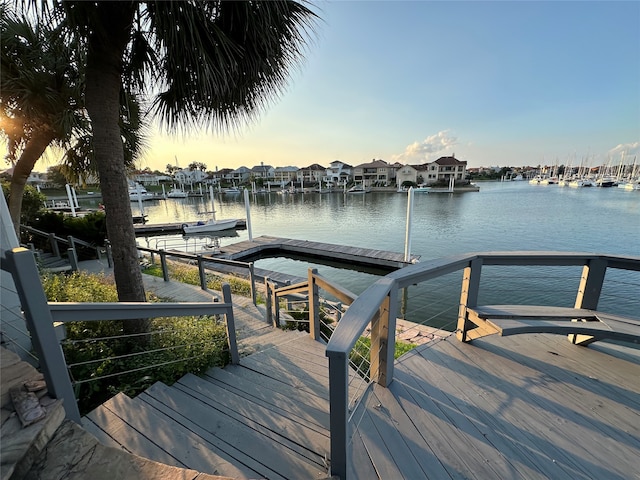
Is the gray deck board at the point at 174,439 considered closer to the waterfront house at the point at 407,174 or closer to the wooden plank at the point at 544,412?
the wooden plank at the point at 544,412

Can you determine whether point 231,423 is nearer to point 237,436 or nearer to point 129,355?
point 237,436

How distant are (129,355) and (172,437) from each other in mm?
707

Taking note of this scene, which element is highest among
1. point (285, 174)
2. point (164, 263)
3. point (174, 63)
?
point (285, 174)

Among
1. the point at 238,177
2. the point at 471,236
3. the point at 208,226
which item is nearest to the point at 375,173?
the point at 238,177

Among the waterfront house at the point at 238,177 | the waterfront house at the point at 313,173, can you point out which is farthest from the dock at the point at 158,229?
the waterfront house at the point at 238,177

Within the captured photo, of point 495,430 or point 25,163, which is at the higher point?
point 25,163

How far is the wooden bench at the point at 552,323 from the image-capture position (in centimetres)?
200

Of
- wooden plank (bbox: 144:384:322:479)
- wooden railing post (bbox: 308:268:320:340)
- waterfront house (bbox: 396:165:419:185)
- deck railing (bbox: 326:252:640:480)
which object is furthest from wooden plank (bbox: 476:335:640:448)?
waterfront house (bbox: 396:165:419:185)

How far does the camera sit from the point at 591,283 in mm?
2246

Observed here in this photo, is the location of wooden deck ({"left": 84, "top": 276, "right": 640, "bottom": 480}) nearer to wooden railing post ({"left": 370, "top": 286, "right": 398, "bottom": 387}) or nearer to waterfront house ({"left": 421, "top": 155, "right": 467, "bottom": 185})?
wooden railing post ({"left": 370, "top": 286, "right": 398, "bottom": 387})

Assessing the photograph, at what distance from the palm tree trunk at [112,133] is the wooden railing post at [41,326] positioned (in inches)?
74.2

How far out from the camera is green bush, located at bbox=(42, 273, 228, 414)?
2.08 metres

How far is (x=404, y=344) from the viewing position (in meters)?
4.65

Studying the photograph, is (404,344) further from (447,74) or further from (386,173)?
(386,173)
